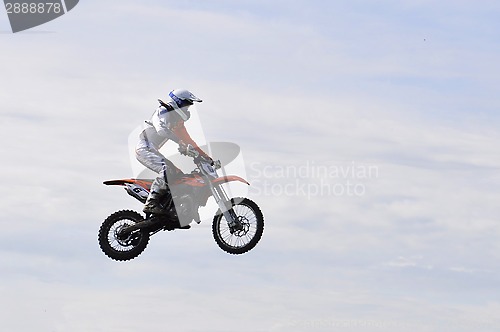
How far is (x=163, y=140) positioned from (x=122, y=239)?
346cm

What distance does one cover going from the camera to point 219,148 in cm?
4209

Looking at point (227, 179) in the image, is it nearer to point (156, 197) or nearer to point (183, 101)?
point (156, 197)

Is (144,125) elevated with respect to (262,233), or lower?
elevated

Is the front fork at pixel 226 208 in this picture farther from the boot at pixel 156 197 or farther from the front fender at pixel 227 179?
the boot at pixel 156 197

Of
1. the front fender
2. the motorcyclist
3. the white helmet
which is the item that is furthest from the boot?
the white helmet

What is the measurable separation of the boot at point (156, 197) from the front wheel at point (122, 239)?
826 millimetres

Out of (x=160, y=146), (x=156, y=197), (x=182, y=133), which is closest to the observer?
A: (x=182, y=133)

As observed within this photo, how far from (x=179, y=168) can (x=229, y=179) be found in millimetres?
1623

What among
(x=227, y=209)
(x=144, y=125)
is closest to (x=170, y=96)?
(x=144, y=125)

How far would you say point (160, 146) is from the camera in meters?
42.0

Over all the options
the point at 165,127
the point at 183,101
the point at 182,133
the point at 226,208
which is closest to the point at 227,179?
the point at 226,208

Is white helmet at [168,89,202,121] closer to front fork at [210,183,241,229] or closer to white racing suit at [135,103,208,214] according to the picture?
white racing suit at [135,103,208,214]

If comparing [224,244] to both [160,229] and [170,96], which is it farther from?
[170,96]

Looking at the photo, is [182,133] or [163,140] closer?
[182,133]
